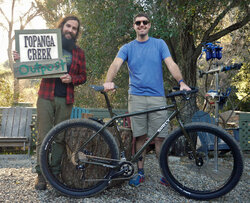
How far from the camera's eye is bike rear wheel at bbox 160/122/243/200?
2.59 meters

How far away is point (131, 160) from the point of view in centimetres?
271

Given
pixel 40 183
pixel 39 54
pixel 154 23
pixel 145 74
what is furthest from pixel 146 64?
pixel 154 23

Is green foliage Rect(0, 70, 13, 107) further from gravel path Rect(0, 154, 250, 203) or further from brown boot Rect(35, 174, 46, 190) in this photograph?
brown boot Rect(35, 174, 46, 190)

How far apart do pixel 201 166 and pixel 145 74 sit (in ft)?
3.81

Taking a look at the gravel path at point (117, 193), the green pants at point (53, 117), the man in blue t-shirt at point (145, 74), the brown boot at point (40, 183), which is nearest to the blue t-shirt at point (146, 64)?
the man in blue t-shirt at point (145, 74)

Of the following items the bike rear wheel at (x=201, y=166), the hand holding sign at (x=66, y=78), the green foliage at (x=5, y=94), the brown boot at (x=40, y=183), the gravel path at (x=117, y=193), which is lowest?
the gravel path at (x=117, y=193)

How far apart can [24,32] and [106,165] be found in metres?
1.64

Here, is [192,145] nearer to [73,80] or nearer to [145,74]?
[145,74]

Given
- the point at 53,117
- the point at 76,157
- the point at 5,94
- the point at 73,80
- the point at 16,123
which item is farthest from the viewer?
the point at 5,94

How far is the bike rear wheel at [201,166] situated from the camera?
259 centimetres

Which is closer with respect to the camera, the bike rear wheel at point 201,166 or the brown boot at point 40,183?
the bike rear wheel at point 201,166

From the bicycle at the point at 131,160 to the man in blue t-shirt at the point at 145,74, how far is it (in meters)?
0.24

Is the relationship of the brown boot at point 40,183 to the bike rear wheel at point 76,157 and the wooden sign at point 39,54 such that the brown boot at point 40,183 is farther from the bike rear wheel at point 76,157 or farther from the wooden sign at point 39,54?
the wooden sign at point 39,54

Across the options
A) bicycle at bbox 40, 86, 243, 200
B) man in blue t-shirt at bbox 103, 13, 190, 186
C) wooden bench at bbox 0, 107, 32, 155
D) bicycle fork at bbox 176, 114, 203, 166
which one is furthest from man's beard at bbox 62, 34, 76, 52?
wooden bench at bbox 0, 107, 32, 155
